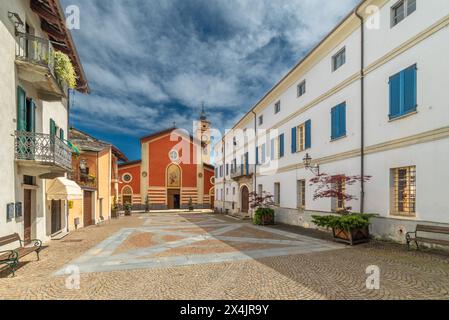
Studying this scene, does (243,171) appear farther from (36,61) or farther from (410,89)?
(36,61)

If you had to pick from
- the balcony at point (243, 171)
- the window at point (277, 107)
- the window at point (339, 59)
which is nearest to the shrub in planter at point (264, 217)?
the balcony at point (243, 171)

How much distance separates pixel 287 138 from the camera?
57.8 ft

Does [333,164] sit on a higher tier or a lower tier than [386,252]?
higher

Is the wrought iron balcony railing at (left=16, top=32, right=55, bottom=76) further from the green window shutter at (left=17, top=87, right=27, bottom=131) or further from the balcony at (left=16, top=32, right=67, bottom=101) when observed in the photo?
the green window shutter at (left=17, top=87, right=27, bottom=131)

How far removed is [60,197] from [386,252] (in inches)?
487

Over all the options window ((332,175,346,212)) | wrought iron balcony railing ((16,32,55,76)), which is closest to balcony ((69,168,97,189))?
wrought iron balcony railing ((16,32,55,76))

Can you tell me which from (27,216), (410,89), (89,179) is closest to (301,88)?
(410,89)

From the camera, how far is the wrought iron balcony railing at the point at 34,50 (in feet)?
26.6

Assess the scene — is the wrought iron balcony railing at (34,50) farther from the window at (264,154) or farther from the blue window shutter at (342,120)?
the window at (264,154)

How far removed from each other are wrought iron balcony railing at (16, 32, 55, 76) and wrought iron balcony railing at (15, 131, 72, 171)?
7.43 ft

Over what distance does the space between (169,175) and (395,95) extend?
31917 mm

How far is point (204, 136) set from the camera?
149ft

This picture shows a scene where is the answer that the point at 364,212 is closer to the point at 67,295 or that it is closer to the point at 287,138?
the point at 287,138
